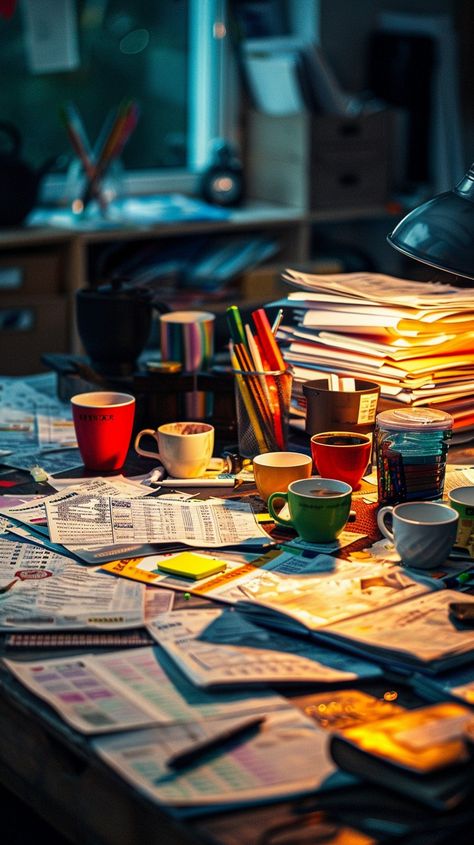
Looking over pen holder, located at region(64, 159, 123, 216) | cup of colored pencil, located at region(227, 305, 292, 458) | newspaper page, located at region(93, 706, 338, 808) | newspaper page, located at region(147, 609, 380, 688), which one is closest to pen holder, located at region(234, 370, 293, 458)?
cup of colored pencil, located at region(227, 305, 292, 458)

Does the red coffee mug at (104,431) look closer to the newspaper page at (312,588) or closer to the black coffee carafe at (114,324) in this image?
the black coffee carafe at (114,324)

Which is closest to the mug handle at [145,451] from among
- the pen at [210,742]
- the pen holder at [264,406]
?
the pen holder at [264,406]

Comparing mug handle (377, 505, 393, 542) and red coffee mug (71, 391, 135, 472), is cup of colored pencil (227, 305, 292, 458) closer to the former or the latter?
red coffee mug (71, 391, 135, 472)

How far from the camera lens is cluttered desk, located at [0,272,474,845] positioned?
2.67 ft

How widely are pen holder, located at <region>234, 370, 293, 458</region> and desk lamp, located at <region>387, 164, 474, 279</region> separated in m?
0.27

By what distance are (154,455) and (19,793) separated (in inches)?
23.9

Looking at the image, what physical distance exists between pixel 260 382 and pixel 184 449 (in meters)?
0.14

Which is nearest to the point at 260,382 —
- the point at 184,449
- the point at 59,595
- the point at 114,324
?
the point at 184,449

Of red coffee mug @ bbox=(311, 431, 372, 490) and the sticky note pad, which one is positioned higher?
red coffee mug @ bbox=(311, 431, 372, 490)

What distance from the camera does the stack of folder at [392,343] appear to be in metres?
1.60

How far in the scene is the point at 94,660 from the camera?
3.30 ft

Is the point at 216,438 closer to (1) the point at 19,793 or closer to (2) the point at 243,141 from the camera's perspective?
(1) the point at 19,793

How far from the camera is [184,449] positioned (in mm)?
1489

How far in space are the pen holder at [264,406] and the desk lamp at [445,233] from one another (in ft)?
0.88
